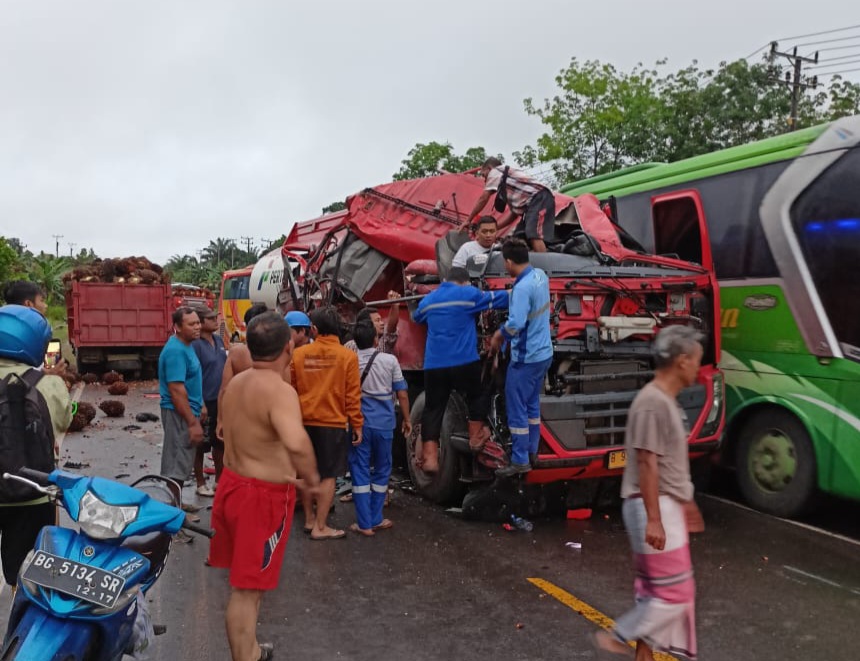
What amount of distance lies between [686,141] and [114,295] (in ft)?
51.0

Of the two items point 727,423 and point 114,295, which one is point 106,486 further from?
point 114,295

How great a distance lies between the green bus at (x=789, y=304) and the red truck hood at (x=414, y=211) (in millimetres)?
1525

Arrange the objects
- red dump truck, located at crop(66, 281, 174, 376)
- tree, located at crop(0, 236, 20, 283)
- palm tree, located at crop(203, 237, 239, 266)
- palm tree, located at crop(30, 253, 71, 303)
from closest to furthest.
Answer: red dump truck, located at crop(66, 281, 174, 376) → tree, located at crop(0, 236, 20, 283) → palm tree, located at crop(30, 253, 71, 303) → palm tree, located at crop(203, 237, 239, 266)

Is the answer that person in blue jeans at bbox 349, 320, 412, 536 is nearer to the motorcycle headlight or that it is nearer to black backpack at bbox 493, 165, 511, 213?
black backpack at bbox 493, 165, 511, 213

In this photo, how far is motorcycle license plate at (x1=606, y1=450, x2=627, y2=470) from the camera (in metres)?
5.87

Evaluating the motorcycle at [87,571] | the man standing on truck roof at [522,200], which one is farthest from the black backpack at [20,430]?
the man standing on truck roof at [522,200]

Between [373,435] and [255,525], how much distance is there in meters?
2.82

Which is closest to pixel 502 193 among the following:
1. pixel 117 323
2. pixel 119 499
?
pixel 119 499

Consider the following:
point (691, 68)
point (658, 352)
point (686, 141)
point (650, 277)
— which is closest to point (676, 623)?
point (658, 352)

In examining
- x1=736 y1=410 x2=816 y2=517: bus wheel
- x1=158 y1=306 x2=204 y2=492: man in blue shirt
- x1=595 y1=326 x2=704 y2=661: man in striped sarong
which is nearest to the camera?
x1=595 y1=326 x2=704 y2=661: man in striped sarong

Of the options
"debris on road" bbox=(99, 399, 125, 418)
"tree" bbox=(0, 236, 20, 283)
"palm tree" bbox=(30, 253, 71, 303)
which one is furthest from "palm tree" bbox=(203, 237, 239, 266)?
"debris on road" bbox=(99, 399, 125, 418)

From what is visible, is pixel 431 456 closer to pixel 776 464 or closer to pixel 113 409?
pixel 776 464

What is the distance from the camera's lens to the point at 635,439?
3.37m

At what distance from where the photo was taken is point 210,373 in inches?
271
